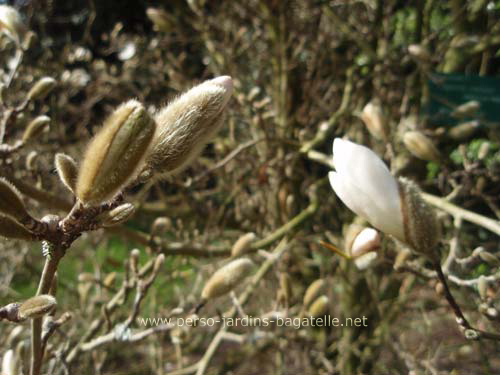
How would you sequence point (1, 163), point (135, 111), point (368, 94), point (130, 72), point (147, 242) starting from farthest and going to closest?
point (130, 72) → point (368, 94) → point (147, 242) → point (1, 163) → point (135, 111)

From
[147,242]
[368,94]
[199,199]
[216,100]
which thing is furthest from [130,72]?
[216,100]

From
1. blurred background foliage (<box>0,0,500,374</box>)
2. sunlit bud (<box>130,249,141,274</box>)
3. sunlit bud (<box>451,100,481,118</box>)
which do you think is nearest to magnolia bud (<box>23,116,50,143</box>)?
sunlit bud (<box>130,249,141,274</box>)

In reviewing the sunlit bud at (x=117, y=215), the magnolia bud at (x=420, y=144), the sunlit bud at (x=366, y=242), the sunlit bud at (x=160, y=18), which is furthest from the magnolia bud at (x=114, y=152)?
the sunlit bud at (x=160, y=18)

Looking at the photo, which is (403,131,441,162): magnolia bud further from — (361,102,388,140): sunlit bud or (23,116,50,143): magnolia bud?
(23,116,50,143): magnolia bud

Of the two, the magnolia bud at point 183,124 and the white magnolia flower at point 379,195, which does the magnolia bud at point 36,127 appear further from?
the white magnolia flower at point 379,195

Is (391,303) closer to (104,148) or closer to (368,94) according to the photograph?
(368,94)

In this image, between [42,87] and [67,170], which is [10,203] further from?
[42,87]

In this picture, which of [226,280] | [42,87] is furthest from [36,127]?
[226,280]
